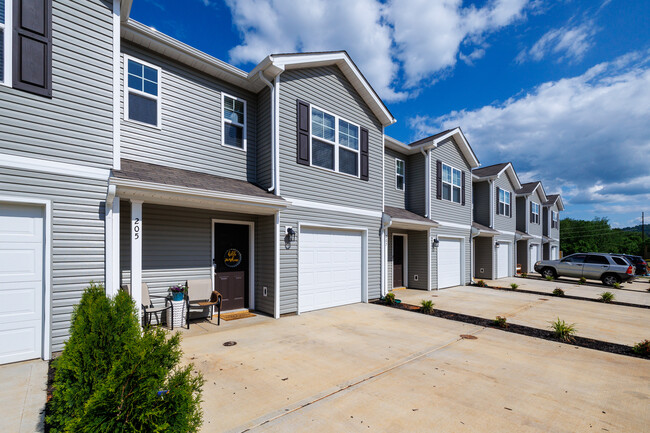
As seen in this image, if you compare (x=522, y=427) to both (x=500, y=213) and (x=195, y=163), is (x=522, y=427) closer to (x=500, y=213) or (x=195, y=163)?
(x=195, y=163)

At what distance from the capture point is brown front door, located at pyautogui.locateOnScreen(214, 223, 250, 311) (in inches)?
299

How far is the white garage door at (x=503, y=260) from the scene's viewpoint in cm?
1750

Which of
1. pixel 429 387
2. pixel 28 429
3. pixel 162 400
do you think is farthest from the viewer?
pixel 429 387

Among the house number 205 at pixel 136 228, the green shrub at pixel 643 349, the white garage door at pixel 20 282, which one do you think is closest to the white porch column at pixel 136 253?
the house number 205 at pixel 136 228

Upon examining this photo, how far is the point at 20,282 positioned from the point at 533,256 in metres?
26.8

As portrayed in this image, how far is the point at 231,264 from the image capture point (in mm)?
7816

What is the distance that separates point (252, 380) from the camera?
13.5 ft

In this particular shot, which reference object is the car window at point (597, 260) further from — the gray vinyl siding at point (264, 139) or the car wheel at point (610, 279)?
the gray vinyl siding at point (264, 139)

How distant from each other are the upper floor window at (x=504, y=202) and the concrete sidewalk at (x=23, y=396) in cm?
1955

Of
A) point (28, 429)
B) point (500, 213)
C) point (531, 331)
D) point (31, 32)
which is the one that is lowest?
point (531, 331)

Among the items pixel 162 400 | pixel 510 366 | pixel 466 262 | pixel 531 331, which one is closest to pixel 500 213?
pixel 466 262

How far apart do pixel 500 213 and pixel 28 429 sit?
19698 mm

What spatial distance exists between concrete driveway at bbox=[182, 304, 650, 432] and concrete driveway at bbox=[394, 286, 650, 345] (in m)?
1.78

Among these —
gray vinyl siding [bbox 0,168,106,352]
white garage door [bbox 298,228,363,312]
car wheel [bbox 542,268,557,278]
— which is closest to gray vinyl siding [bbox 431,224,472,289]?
white garage door [bbox 298,228,363,312]
